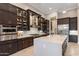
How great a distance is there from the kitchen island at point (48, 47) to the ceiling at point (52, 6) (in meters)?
0.56

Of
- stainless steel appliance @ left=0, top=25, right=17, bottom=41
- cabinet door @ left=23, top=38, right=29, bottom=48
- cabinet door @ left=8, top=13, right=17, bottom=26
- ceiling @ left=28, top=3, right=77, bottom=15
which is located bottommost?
cabinet door @ left=23, top=38, right=29, bottom=48

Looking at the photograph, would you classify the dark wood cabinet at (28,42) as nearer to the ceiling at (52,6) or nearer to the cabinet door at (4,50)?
the cabinet door at (4,50)

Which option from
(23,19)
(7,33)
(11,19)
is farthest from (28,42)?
(23,19)

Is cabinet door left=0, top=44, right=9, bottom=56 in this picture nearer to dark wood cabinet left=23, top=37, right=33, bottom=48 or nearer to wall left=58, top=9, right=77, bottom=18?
dark wood cabinet left=23, top=37, right=33, bottom=48

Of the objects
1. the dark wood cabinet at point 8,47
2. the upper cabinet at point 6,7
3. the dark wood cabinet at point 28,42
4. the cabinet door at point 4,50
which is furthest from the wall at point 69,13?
the cabinet door at point 4,50

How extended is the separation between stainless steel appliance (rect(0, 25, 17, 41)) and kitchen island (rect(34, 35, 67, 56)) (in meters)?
0.70

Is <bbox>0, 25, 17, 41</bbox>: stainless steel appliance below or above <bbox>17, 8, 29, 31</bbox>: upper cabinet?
below

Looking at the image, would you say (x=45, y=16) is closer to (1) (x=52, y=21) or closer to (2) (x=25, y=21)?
(1) (x=52, y=21)

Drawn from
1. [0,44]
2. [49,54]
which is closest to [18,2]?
[0,44]

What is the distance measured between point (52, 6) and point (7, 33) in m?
1.29

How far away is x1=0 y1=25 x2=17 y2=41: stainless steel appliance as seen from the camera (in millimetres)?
2769

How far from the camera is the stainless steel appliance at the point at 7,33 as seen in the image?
9.08 feet

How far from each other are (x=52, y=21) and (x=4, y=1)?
103 centimetres

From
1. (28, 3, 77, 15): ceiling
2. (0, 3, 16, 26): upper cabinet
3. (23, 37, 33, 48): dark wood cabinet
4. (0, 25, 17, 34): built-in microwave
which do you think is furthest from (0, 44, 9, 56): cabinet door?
A: (28, 3, 77, 15): ceiling
